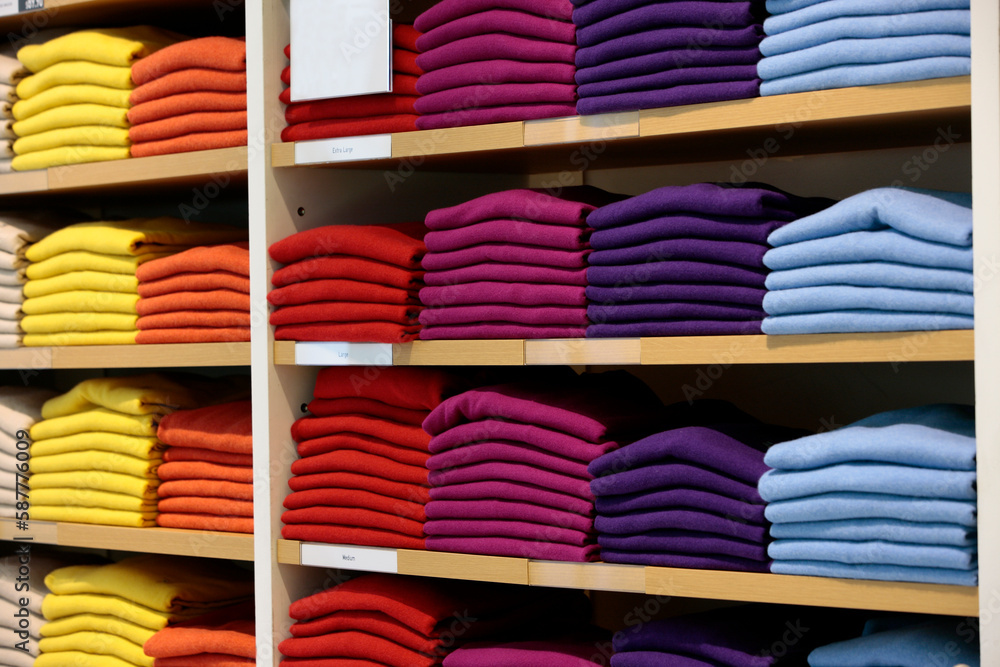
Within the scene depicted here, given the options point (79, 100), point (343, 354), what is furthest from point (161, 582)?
point (79, 100)

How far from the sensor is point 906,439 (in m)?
1.61

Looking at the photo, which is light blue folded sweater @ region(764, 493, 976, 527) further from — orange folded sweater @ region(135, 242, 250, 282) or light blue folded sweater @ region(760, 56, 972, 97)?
orange folded sweater @ region(135, 242, 250, 282)

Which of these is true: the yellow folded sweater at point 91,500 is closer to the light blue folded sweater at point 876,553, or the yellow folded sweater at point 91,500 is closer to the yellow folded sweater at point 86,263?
the yellow folded sweater at point 86,263

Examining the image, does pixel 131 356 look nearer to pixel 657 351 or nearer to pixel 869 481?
pixel 657 351

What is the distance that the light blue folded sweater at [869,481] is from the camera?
5.15 ft

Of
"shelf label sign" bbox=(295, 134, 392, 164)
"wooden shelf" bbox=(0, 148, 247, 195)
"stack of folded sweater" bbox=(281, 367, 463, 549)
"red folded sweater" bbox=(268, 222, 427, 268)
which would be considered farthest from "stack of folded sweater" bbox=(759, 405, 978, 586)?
"wooden shelf" bbox=(0, 148, 247, 195)

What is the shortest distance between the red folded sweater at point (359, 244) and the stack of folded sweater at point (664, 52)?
0.45m

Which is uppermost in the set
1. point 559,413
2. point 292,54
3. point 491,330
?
point 292,54

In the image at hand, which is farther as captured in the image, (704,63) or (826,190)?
(826,190)

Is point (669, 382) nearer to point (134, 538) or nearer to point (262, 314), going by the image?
point (262, 314)

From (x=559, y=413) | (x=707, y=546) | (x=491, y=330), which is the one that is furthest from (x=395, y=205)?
(x=707, y=546)

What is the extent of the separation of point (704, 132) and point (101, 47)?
147 cm

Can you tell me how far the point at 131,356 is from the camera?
96.0 inches

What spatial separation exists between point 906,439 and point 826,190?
0.81 meters
